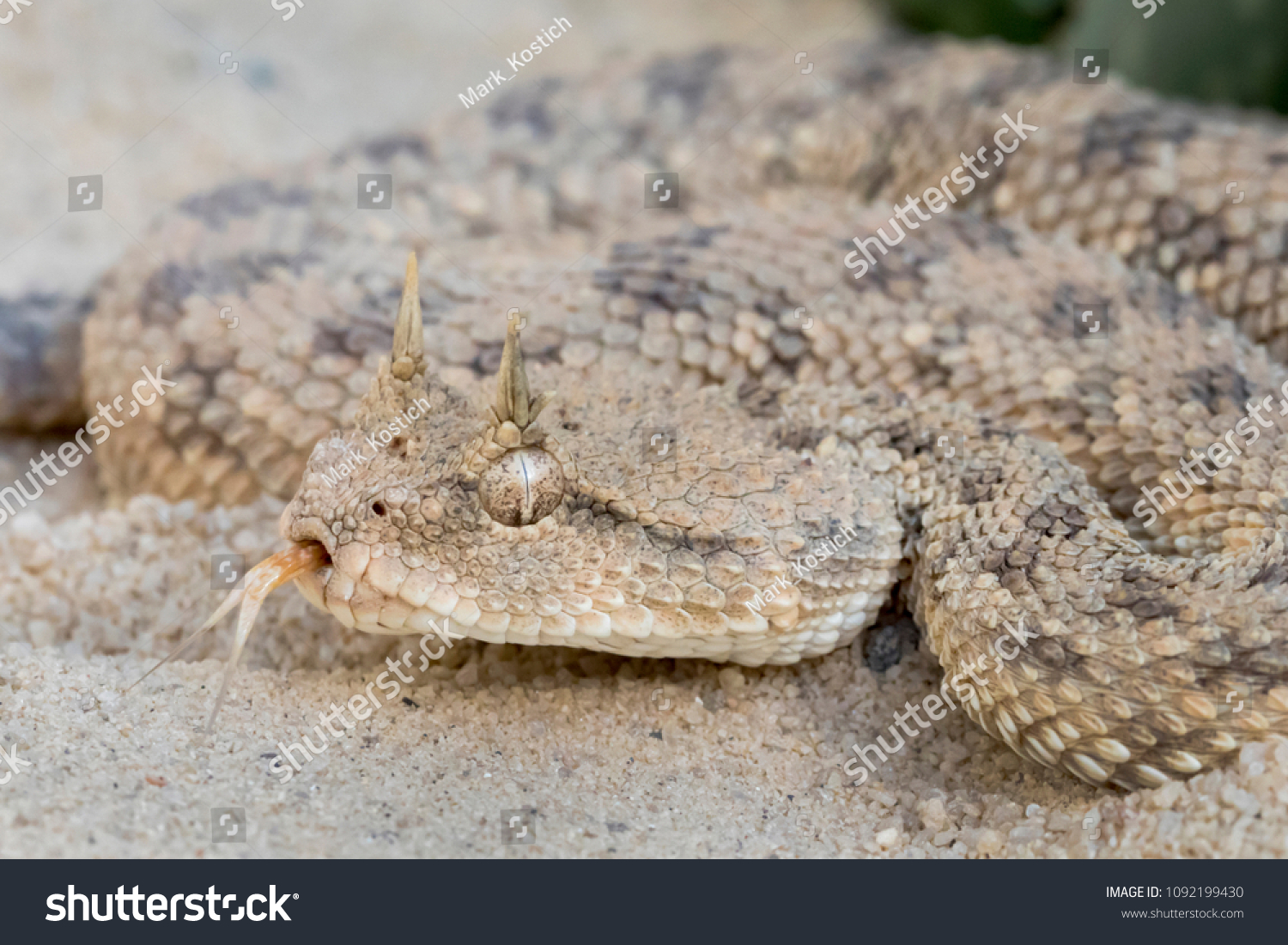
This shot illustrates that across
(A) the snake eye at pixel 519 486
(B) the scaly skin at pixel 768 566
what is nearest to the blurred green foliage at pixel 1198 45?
(B) the scaly skin at pixel 768 566

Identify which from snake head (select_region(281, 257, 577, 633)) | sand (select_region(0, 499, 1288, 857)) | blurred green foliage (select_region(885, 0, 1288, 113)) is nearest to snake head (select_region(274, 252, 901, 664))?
snake head (select_region(281, 257, 577, 633))

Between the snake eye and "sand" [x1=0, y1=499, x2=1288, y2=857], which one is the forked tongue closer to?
"sand" [x1=0, y1=499, x2=1288, y2=857]

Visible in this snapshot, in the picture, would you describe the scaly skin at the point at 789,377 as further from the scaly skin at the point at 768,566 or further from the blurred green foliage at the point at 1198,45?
the blurred green foliage at the point at 1198,45

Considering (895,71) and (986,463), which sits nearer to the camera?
(986,463)

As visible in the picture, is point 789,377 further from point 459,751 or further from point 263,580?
point 263,580
